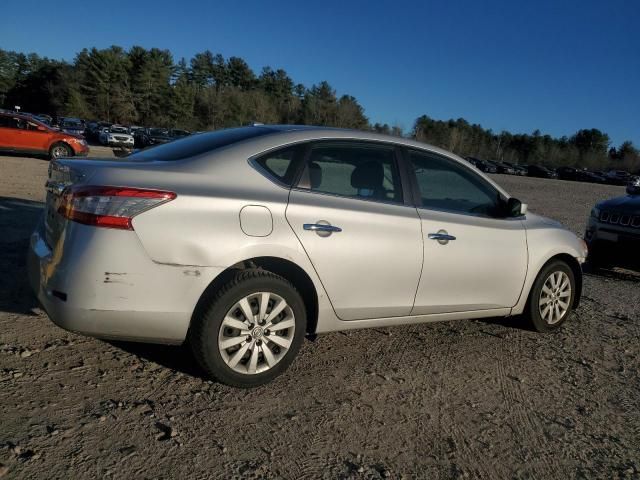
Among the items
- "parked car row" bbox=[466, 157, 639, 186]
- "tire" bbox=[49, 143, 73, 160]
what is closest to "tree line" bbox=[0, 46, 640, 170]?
"parked car row" bbox=[466, 157, 639, 186]

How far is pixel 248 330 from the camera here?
3.17 m

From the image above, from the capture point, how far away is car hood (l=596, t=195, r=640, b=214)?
696 cm

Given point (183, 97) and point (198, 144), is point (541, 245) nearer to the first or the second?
point (198, 144)

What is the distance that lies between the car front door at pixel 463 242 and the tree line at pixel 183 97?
65173 millimetres

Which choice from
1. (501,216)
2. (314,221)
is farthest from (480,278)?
(314,221)

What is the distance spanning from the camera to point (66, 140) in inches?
763

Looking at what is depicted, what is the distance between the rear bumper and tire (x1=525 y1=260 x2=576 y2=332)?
9.78ft

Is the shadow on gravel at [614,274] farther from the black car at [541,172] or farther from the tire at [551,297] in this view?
the black car at [541,172]

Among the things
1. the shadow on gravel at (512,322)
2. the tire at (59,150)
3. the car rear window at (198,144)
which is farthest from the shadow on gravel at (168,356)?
the tire at (59,150)

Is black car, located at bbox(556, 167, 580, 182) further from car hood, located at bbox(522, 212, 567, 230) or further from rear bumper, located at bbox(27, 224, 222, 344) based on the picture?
rear bumper, located at bbox(27, 224, 222, 344)

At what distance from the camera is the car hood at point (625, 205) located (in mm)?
6959

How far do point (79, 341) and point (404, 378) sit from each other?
2293 millimetres

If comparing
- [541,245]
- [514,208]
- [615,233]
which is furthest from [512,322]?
[615,233]

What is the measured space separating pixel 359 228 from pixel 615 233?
5198mm
